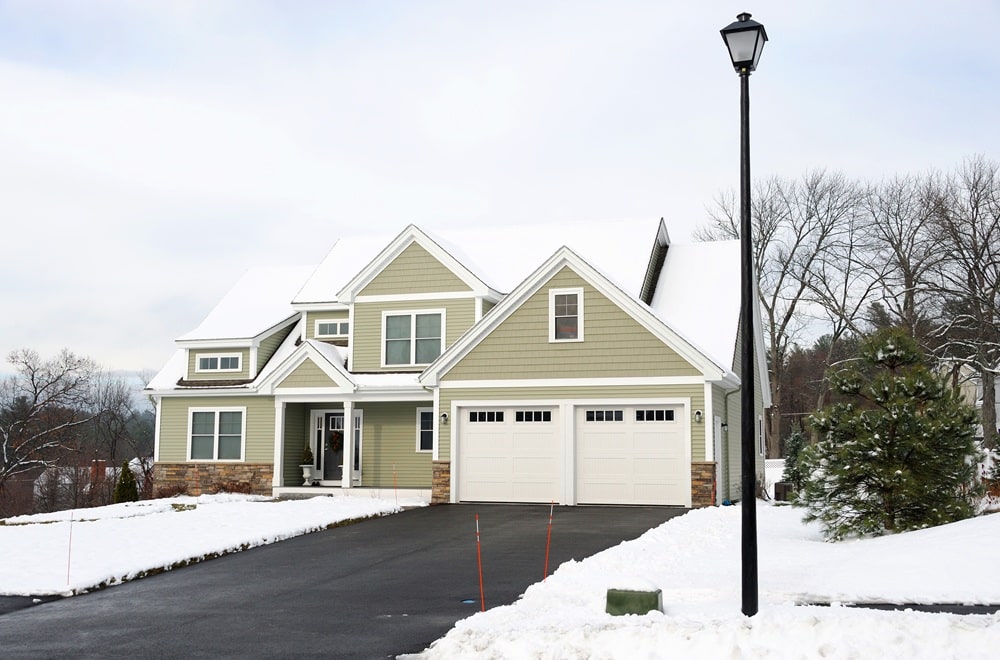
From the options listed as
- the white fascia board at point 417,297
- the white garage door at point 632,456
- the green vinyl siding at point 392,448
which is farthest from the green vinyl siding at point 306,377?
the white garage door at point 632,456

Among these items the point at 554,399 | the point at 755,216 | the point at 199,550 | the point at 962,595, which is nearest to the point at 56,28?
the point at 199,550

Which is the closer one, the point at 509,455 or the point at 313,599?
the point at 313,599

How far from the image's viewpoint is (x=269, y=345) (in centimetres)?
2875

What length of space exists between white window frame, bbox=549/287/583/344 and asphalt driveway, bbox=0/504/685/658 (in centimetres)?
592

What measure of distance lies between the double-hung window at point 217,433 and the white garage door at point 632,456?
11.7 m

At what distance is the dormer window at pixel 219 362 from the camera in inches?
1114

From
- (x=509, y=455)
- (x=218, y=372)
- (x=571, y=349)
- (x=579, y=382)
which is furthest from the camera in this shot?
(x=218, y=372)

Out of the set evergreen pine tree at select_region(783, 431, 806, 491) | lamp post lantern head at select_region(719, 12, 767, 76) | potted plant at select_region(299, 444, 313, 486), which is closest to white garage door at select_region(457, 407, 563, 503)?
potted plant at select_region(299, 444, 313, 486)

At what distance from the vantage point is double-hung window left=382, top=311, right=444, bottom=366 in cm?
2547

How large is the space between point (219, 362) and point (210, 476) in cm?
353

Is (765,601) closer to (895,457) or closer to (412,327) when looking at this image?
(895,457)

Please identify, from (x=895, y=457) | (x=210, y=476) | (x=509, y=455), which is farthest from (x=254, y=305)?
(x=895, y=457)

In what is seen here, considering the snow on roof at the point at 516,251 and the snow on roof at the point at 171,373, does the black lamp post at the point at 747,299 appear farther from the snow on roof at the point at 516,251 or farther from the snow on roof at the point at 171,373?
the snow on roof at the point at 171,373

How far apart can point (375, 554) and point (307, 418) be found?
14.6 metres
